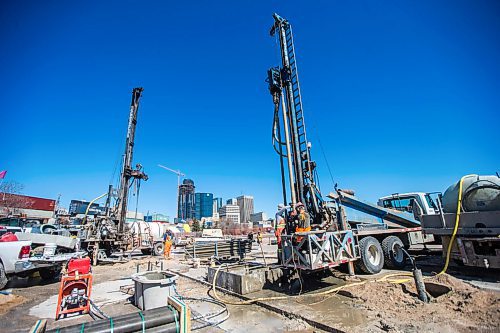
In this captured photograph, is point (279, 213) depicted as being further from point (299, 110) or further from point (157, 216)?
point (157, 216)

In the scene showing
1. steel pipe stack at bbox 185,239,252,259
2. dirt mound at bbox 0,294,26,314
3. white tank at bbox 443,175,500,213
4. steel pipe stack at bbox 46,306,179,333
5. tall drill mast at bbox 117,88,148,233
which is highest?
tall drill mast at bbox 117,88,148,233

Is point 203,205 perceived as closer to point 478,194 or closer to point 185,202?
point 185,202

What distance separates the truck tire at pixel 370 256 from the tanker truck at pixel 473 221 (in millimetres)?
1574

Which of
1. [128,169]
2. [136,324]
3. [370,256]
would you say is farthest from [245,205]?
[136,324]

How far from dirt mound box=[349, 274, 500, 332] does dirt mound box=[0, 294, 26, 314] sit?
801cm

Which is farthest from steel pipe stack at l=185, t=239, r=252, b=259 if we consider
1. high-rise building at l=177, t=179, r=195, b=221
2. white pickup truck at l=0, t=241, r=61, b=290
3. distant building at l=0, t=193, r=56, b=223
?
high-rise building at l=177, t=179, r=195, b=221

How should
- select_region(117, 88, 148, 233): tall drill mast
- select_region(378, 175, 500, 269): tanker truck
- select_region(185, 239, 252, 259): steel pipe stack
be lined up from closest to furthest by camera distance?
1. select_region(378, 175, 500, 269): tanker truck
2. select_region(185, 239, 252, 259): steel pipe stack
3. select_region(117, 88, 148, 233): tall drill mast

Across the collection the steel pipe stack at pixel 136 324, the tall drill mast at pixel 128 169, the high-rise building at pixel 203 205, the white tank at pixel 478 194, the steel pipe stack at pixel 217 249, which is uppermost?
the high-rise building at pixel 203 205

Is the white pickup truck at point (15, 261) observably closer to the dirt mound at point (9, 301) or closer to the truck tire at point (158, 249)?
the dirt mound at point (9, 301)

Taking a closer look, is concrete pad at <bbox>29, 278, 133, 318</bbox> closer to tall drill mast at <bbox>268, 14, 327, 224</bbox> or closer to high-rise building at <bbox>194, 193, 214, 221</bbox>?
tall drill mast at <bbox>268, 14, 327, 224</bbox>

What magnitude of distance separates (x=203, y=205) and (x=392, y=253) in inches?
5491

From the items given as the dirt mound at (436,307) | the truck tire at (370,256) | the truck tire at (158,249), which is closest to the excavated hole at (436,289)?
the dirt mound at (436,307)

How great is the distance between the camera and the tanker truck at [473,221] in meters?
6.50

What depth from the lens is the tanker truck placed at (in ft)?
21.3
